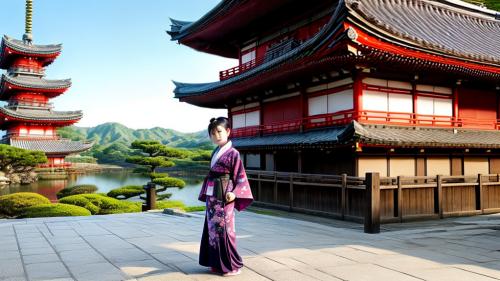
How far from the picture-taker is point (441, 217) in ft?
39.3

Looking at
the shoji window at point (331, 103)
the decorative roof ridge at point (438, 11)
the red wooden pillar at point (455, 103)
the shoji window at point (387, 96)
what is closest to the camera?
the decorative roof ridge at point (438, 11)

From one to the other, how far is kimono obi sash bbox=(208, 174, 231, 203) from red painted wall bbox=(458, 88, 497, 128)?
1235cm

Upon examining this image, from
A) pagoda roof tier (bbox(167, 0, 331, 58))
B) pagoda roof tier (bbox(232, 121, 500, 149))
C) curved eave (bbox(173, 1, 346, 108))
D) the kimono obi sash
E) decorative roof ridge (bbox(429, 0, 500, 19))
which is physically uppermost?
decorative roof ridge (bbox(429, 0, 500, 19))

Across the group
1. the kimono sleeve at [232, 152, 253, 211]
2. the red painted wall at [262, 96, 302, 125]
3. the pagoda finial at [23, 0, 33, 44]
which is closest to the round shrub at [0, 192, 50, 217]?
the red painted wall at [262, 96, 302, 125]

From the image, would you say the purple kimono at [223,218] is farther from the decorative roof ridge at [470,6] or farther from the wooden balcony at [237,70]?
the decorative roof ridge at [470,6]

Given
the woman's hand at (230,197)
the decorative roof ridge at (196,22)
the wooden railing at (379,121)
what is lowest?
the woman's hand at (230,197)

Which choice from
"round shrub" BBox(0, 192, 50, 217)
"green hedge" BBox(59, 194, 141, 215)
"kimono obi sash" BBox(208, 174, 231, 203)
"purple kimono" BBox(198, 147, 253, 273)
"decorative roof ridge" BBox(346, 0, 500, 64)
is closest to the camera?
"purple kimono" BBox(198, 147, 253, 273)

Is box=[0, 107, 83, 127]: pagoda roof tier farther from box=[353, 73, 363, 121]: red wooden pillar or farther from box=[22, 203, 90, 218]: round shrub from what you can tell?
box=[353, 73, 363, 121]: red wooden pillar

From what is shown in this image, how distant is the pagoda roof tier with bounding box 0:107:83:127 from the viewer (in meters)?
39.4

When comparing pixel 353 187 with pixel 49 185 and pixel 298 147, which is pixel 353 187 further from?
pixel 49 185

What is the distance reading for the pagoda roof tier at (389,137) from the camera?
422 inches

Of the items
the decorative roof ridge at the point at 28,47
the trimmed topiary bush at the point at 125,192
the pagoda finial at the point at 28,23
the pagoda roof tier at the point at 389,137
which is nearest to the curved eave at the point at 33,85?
the decorative roof ridge at the point at 28,47

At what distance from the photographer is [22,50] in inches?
1642

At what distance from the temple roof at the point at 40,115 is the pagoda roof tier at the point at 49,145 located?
8.02 ft
